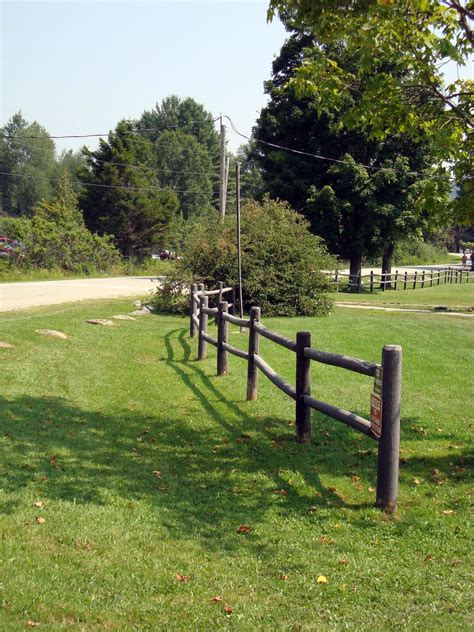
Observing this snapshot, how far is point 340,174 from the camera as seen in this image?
36938 millimetres

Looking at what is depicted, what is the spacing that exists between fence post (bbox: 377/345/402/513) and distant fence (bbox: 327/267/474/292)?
31.9m

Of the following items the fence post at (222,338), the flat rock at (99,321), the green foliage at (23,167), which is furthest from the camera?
the green foliage at (23,167)

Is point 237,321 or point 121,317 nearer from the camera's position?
point 237,321

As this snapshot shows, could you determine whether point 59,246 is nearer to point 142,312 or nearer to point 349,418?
point 142,312

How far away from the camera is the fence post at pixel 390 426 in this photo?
5477 millimetres

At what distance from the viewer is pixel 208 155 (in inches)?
3563

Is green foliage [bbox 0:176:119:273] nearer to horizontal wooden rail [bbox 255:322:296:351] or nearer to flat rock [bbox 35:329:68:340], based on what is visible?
flat rock [bbox 35:329:68:340]

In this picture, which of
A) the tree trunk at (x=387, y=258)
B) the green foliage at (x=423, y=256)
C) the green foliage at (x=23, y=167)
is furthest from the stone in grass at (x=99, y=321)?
the green foliage at (x=23, y=167)

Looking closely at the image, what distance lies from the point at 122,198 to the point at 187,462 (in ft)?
159

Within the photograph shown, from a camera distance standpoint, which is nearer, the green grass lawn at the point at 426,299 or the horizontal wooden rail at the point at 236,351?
the horizontal wooden rail at the point at 236,351

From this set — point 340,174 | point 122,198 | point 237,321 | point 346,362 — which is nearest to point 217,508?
point 346,362

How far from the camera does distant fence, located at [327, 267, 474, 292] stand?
131ft

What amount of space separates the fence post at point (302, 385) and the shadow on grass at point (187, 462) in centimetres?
15

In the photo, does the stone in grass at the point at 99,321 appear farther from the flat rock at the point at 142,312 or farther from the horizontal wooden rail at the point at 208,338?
the horizontal wooden rail at the point at 208,338
